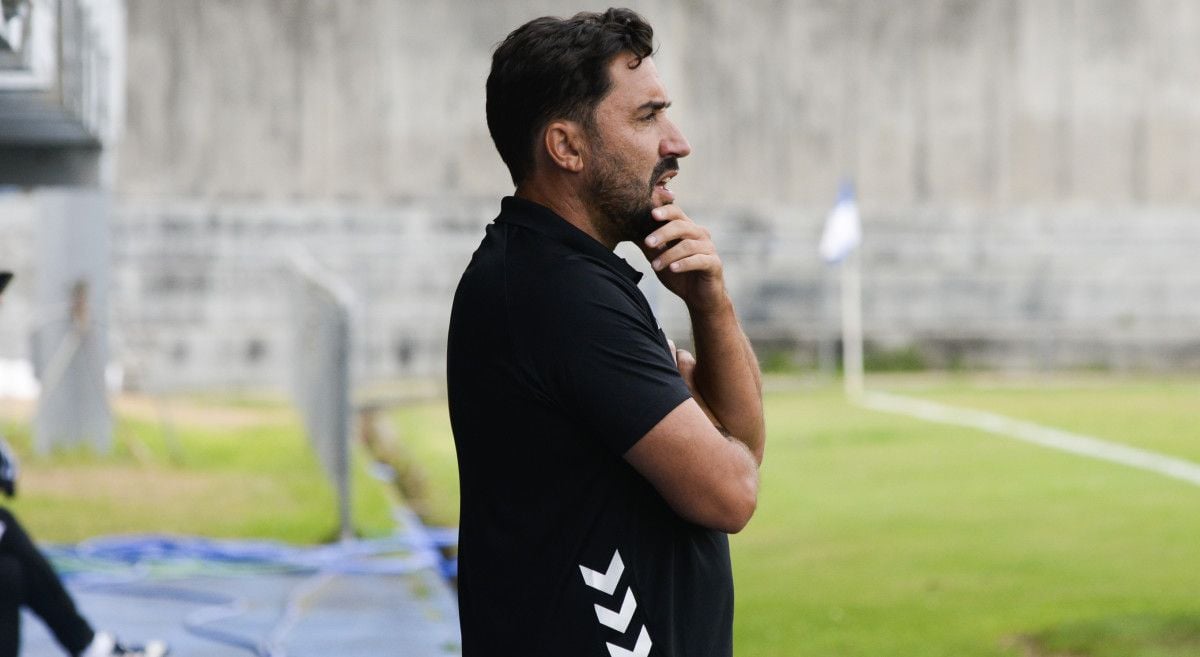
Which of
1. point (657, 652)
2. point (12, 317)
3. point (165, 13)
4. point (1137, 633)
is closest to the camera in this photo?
point (657, 652)

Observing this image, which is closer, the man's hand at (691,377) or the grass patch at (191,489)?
the man's hand at (691,377)

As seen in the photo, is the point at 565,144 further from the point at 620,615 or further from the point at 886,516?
the point at 886,516

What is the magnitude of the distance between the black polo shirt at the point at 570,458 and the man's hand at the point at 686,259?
0.20ft

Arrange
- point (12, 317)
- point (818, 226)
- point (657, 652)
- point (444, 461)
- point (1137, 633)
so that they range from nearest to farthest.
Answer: point (657, 652) → point (1137, 633) → point (444, 461) → point (12, 317) → point (818, 226)

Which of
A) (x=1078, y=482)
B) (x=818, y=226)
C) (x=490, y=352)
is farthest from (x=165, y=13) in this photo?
(x=490, y=352)

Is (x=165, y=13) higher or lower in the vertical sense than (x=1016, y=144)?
higher

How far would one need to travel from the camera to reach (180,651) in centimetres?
692

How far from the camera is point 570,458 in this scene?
7.51 ft

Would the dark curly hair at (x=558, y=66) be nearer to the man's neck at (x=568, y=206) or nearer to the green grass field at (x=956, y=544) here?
the man's neck at (x=568, y=206)

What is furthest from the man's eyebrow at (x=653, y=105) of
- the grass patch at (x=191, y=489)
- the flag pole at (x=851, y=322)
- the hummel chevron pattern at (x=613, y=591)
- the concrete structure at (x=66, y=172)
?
the flag pole at (x=851, y=322)

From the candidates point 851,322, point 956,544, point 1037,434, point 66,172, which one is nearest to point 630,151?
point 66,172

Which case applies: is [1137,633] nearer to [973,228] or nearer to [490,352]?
[490,352]

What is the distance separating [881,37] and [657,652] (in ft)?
77.1

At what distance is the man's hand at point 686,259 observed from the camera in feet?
7.74
